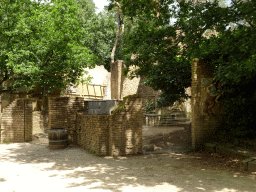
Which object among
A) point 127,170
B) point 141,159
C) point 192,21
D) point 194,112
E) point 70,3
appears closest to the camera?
point 127,170

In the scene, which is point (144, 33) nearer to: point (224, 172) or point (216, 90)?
point (216, 90)

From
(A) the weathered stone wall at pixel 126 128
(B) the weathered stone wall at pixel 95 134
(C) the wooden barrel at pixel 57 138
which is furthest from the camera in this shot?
(C) the wooden barrel at pixel 57 138

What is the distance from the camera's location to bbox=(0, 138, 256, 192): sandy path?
17.0 ft

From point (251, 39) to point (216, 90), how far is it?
2.84 m

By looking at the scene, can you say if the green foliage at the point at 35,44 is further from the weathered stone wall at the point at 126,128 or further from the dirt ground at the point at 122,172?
the weathered stone wall at the point at 126,128

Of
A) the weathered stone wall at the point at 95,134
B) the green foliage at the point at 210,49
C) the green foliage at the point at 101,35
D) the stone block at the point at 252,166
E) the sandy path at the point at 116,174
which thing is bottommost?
the sandy path at the point at 116,174

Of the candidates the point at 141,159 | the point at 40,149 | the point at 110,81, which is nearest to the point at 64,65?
the point at 40,149

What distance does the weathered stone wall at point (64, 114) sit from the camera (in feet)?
35.7

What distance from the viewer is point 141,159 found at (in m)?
7.93

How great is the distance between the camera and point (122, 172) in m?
6.41

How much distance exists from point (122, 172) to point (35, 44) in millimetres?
9639

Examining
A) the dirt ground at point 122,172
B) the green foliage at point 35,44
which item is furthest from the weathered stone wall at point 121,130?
the green foliage at point 35,44

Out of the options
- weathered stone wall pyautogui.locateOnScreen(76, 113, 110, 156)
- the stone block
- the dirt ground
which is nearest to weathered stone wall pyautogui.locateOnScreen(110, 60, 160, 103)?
weathered stone wall pyautogui.locateOnScreen(76, 113, 110, 156)

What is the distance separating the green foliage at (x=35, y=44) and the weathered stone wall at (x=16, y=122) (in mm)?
1681
